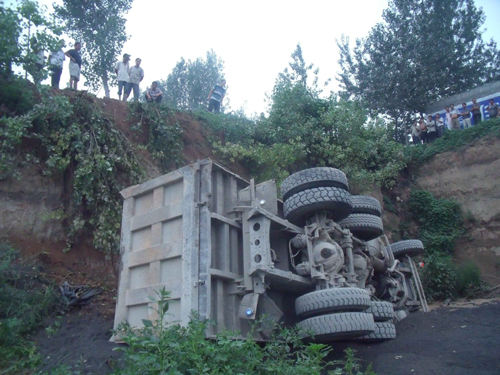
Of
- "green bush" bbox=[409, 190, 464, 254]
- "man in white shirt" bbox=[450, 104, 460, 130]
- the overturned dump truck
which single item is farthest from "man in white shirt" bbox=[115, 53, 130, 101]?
"man in white shirt" bbox=[450, 104, 460, 130]

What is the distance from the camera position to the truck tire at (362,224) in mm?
6477

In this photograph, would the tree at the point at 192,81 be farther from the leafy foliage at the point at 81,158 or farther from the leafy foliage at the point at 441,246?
the leafy foliage at the point at 81,158

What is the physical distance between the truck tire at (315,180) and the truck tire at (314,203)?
9 centimetres

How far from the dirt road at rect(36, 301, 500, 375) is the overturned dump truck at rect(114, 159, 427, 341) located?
0.35m

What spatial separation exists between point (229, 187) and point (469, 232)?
38.3ft

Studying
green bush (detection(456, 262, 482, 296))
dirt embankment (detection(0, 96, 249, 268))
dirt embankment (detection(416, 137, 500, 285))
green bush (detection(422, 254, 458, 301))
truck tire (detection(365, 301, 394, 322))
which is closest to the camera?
truck tire (detection(365, 301, 394, 322))

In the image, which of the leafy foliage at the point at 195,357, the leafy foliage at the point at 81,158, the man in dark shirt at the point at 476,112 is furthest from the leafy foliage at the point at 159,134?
the man in dark shirt at the point at 476,112

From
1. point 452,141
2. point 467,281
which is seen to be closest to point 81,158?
point 467,281

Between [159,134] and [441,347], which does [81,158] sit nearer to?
[159,134]

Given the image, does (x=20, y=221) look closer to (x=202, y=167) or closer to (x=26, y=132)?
(x=26, y=132)

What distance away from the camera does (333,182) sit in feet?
18.3

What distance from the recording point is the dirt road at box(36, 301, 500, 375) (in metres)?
4.70

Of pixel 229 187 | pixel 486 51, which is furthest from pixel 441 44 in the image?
pixel 229 187

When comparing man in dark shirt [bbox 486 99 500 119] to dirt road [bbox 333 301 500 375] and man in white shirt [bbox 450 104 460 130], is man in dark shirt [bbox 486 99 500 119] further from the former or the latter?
dirt road [bbox 333 301 500 375]
